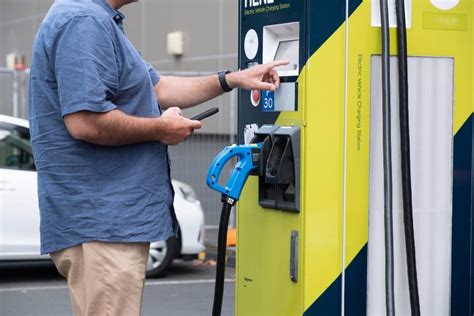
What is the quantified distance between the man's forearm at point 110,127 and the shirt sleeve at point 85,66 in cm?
3

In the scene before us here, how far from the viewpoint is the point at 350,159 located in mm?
3848

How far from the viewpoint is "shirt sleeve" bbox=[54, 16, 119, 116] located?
347cm

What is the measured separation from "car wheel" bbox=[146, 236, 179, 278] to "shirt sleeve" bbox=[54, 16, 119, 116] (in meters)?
6.08

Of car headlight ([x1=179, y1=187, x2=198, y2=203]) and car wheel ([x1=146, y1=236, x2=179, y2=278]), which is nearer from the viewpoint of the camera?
car wheel ([x1=146, y1=236, x2=179, y2=278])

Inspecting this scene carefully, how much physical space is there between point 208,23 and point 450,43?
35.6ft

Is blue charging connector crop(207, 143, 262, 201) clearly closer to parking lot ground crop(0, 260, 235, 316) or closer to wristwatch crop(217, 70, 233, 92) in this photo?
wristwatch crop(217, 70, 233, 92)

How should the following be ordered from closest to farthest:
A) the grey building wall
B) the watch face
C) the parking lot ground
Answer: the watch face
the parking lot ground
the grey building wall

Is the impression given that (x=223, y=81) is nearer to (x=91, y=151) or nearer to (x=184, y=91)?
(x=184, y=91)

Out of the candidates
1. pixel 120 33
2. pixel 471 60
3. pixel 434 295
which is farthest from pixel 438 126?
pixel 120 33

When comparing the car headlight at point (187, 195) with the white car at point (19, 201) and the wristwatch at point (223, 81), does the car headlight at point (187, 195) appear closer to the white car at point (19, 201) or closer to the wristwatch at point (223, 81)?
the white car at point (19, 201)

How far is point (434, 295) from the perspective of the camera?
406cm

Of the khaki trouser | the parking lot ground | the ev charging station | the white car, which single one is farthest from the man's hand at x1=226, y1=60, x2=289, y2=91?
the white car

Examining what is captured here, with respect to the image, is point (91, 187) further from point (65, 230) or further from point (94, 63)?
point (94, 63)

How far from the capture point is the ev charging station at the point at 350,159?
12.5 ft
